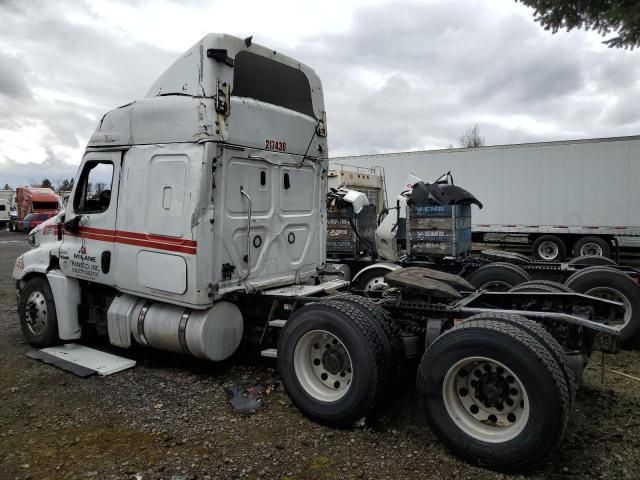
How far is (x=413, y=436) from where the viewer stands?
3.58 meters

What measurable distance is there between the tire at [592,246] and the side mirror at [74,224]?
14462 mm

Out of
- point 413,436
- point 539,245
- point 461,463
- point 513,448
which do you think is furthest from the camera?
point 539,245

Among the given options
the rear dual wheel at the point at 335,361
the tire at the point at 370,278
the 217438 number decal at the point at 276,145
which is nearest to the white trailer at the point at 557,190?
the tire at the point at 370,278

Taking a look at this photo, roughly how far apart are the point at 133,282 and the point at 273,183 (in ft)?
5.90

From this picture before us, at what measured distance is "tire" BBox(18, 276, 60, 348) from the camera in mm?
5605

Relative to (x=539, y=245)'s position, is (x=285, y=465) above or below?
below

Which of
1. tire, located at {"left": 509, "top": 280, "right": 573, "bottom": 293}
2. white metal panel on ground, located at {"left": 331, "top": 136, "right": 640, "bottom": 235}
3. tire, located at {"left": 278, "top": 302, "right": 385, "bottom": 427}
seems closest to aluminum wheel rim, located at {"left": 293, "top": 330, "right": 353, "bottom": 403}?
tire, located at {"left": 278, "top": 302, "right": 385, "bottom": 427}

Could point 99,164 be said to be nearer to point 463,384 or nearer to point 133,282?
point 133,282

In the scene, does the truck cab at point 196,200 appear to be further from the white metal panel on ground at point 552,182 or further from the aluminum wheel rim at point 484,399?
the white metal panel on ground at point 552,182

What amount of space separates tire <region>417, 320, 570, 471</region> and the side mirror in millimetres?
4237

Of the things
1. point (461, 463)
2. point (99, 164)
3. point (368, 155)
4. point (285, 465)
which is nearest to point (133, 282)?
point (99, 164)

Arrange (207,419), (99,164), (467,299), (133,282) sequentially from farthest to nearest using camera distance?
(99,164)
(133,282)
(467,299)
(207,419)

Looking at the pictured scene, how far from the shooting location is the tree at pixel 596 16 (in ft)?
21.8

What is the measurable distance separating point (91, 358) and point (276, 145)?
315 centimetres
